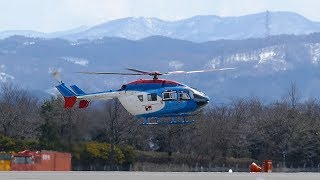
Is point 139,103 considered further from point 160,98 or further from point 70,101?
point 70,101

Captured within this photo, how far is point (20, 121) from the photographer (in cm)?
10319

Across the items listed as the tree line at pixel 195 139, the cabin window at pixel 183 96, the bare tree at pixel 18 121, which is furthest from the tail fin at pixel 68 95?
the bare tree at pixel 18 121

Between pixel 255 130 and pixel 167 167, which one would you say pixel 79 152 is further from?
pixel 255 130

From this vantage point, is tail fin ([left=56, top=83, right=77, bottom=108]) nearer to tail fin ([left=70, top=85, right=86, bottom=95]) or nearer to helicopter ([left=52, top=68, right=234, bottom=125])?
helicopter ([left=52, top=68, right=234, bottom=125])

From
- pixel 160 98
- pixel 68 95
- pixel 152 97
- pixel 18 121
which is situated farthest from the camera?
pixel 18 121

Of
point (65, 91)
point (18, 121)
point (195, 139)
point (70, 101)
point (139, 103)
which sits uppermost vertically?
point (65, 91)

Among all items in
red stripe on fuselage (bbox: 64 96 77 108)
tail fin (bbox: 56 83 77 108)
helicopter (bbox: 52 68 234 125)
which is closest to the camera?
helicopter (bbox: 52 68 234 125)

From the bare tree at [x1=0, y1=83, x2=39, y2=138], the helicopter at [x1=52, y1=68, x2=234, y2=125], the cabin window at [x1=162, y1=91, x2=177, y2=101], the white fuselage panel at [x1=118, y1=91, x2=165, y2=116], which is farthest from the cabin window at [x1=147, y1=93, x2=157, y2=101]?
the bare tree at [x1=0, y1=83, x2=39, y2=138]

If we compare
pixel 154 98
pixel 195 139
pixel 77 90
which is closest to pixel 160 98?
pixel 154 98

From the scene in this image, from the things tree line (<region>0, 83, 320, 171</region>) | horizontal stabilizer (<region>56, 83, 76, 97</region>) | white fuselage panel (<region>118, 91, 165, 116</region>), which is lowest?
tree line (<region>0, 83, 320, 171</region>)

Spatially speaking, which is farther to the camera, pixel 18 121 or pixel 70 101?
pixel 18 121

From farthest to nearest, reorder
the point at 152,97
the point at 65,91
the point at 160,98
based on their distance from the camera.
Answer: the point at 65,91
the point at 152,97
the point at 160,98

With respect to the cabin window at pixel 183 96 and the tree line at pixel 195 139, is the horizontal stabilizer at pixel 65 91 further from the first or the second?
the cabin window at pixel 183 96

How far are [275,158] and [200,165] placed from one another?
1252 cm
